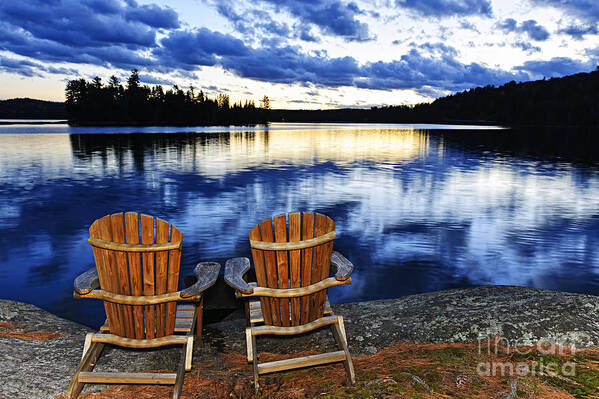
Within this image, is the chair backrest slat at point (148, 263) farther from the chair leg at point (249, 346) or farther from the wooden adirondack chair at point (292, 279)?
the chair leg at point (249, 346)

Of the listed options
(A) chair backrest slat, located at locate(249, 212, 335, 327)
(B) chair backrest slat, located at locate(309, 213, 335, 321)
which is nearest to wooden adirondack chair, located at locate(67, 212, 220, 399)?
(A) chair backrest slat, located at locate(249, 212, 335, 327)

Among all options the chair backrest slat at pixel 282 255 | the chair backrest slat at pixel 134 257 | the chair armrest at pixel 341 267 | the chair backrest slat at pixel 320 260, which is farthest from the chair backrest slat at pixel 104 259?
the chair armrest at pixel 341 267

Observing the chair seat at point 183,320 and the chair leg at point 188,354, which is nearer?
the chair leg at point 188,354

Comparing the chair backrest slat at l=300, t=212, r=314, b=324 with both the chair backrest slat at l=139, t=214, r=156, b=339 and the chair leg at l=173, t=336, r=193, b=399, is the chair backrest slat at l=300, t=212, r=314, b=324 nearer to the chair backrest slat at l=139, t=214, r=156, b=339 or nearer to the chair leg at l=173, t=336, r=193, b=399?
the chair leg at l=173, t=336, r=193, b=399

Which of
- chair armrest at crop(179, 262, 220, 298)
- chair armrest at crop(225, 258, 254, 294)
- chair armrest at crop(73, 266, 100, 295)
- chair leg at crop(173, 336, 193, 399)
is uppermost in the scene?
chair armrest at crop(73, 266, 100, 295)

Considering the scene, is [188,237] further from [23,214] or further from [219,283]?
[23,214]

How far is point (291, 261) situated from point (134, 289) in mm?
1489

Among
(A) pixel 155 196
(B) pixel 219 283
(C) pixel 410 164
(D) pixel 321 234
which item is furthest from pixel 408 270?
(C) pixel 410 164

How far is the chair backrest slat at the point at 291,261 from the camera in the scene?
3.64 metres

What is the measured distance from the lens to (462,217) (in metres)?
13.6

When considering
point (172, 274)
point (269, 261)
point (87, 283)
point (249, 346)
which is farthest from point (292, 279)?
point (87, 283)

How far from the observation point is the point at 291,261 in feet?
12.0

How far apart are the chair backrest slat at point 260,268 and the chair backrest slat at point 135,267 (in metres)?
0.70

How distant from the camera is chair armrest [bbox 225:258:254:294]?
3.59 meters
